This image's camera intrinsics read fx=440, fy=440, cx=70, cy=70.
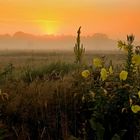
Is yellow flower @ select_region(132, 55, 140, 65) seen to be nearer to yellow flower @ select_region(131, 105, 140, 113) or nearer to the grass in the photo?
the grass

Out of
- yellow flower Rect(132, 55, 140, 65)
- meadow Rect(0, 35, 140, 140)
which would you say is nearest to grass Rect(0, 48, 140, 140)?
meadow Rect(0, 35, 140, 140)

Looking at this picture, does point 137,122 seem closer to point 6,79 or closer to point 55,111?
point 55,111

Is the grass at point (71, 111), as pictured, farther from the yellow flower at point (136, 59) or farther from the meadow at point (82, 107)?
the yellow flower at point (136, 59)

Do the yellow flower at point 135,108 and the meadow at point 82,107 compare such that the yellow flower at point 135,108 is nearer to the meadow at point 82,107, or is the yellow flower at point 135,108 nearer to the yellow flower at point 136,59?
the meadow at point 82,107

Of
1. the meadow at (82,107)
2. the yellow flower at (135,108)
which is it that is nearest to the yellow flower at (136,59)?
the meadow at (82,107)

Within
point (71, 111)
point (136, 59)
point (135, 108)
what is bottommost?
point (71, 111)

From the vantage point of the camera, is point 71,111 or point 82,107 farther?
point 71,111

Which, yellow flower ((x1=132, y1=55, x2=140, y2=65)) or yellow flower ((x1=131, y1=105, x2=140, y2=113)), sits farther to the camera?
yellow flower ((x1=132, y1=55, x2=140, y2=65))

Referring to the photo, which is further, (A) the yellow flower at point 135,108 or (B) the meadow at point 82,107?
(B) the meadow at point 82,107

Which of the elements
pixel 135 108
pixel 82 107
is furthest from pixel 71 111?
pixel 135 108

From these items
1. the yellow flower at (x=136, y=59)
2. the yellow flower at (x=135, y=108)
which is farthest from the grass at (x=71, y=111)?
the yellow flower at (x=136, y=59)

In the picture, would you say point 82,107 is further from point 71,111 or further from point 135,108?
point 135,108

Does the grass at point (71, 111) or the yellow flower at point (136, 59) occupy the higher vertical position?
the yellow flower at point (136, 59)

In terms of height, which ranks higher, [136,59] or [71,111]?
[136,59]
